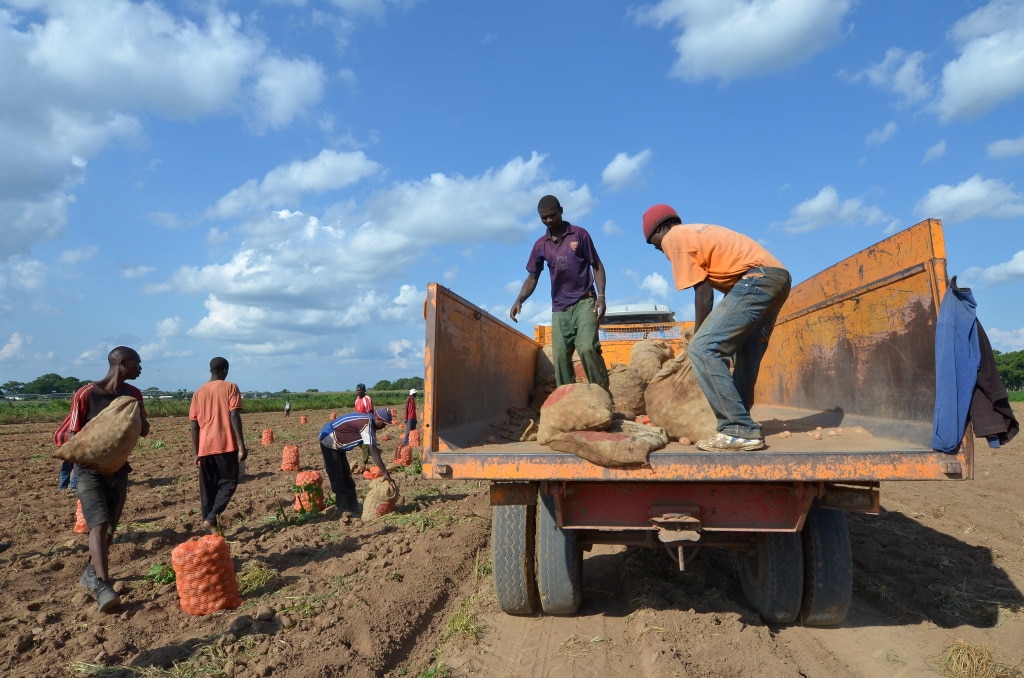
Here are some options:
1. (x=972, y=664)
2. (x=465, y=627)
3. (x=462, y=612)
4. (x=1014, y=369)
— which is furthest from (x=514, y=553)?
(x=1014, y=369)

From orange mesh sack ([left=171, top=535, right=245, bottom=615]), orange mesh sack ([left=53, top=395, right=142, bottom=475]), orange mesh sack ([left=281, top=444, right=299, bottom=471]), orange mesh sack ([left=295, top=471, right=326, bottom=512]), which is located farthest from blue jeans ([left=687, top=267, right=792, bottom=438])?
orange mesh sack ([left=281, top=444, right=299, bottom=471])

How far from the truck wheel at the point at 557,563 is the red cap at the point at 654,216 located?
65.2 inches

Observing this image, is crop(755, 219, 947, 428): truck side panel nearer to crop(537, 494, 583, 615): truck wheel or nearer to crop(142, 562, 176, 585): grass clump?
crop(537, 494, 583, 615): truck wheel

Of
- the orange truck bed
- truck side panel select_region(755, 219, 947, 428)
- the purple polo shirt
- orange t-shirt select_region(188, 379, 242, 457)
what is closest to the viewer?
the orange truck bed

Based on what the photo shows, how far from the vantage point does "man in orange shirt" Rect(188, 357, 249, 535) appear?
19.7ft

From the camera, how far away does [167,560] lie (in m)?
5.42

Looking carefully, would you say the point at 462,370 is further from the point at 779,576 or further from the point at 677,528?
the point at 779,576

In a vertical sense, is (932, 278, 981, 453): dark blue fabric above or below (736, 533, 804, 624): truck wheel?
above

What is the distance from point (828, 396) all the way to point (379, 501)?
459 cm

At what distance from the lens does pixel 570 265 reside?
492cm

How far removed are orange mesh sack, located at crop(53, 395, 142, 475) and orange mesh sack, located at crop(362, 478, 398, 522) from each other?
9.09ft

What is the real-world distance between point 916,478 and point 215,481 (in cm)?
596

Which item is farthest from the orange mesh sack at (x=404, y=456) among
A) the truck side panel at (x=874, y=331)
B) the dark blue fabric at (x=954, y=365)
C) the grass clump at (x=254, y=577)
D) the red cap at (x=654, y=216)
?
the dark blue fabric at (x=954, y=365)

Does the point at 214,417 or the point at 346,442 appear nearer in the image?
the point at 214,417
